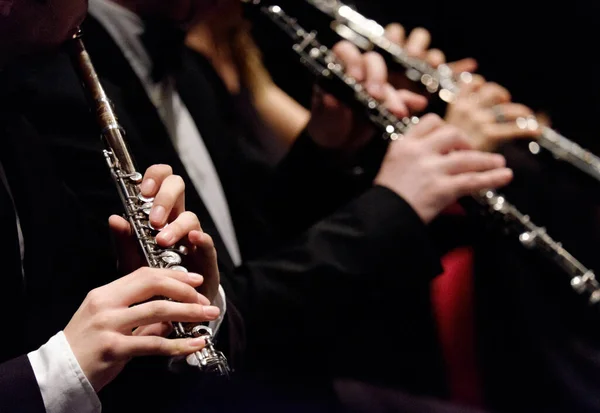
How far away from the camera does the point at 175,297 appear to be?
60 centimetres

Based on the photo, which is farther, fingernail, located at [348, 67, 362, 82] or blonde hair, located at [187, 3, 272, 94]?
blonde hair, located at [187, 3, 272, 94]

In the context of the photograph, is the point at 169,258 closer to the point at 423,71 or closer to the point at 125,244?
the point at 125,244

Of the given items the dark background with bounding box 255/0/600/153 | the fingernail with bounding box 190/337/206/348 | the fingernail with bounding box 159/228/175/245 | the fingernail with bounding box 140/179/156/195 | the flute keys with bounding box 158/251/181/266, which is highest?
the dark background with bounding box 255/0/600/153

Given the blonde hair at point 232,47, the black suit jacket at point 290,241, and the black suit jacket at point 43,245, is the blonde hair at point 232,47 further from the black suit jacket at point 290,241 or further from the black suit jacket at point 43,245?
the black suit jacket at point 43,245

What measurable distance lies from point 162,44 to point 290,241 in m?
0.30

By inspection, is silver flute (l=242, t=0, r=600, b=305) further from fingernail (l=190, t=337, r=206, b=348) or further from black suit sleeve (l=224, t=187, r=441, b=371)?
fingernail (l=190, t=337, r=206, b=348)

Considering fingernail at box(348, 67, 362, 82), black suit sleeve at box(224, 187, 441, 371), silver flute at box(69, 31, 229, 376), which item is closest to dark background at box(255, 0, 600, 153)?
fingernail at box(348, 67, 362, 82)

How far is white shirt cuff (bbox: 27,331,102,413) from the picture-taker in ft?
1.97

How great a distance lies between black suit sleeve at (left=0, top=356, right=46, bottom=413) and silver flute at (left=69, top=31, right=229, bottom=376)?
12 centimetres

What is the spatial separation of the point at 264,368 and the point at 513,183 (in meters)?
0.72

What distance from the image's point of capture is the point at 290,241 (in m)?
1.01

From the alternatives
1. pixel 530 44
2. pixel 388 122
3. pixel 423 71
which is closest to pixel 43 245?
pixel 388 122

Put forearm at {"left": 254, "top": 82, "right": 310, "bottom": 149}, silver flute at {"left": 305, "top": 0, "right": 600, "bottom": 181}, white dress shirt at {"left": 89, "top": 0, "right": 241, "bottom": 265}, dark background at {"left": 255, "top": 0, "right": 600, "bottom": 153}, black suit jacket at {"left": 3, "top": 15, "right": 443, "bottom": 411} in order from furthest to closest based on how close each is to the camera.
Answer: dark background at {"left": 255, "top": 0, "right": 600, "bottom": 153} → forearm at {"left": 254, "top": 82, "right": 310, "bottom": 149} → silver flute at {"left": 305, "top": 0, "right": 600, "bottom": 181} → white dress shirt at {"left": 89, "top": 0, "right": 241, "bottom": 265} → black suit jacket at {"left": 3, "top": 15, "right": 443, "bottom": 411}

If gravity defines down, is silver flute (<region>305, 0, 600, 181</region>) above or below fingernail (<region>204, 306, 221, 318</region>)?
above
